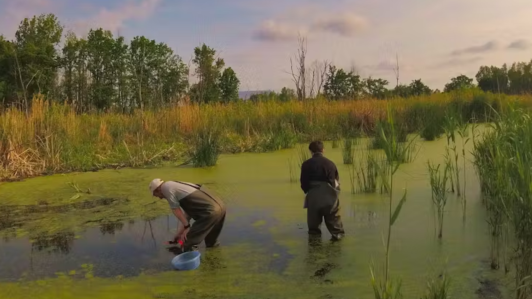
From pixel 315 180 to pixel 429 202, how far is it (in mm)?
1439

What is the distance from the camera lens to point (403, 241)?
355 centimetres

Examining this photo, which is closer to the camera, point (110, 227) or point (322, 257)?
point (322, 257)

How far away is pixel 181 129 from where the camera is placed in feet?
34.8

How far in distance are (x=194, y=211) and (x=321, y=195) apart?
1.04m

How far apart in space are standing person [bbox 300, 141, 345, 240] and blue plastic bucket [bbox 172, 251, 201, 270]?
1.05 meters

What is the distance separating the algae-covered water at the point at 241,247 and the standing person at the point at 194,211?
0.14 m

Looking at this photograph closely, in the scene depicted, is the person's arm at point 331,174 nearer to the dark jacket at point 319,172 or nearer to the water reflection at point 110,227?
the dark jacket at point 319,172

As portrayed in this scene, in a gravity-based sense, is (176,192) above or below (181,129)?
below

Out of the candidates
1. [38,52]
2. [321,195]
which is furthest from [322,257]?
[38,52]

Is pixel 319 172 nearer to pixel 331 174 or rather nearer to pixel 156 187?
pixel 331 174

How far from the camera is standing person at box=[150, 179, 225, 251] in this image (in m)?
3.62

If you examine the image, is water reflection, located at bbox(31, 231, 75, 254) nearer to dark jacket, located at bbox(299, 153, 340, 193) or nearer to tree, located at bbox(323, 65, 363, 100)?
dark jacket, located at bbox(299, 153, 340, 193)

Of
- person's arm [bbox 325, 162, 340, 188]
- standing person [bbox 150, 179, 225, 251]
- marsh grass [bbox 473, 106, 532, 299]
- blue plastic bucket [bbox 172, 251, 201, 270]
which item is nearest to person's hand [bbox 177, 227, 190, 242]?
standing person [bbox 150, 179, 225, 251]

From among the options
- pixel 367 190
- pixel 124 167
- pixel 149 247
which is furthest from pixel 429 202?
pixel 124 167
